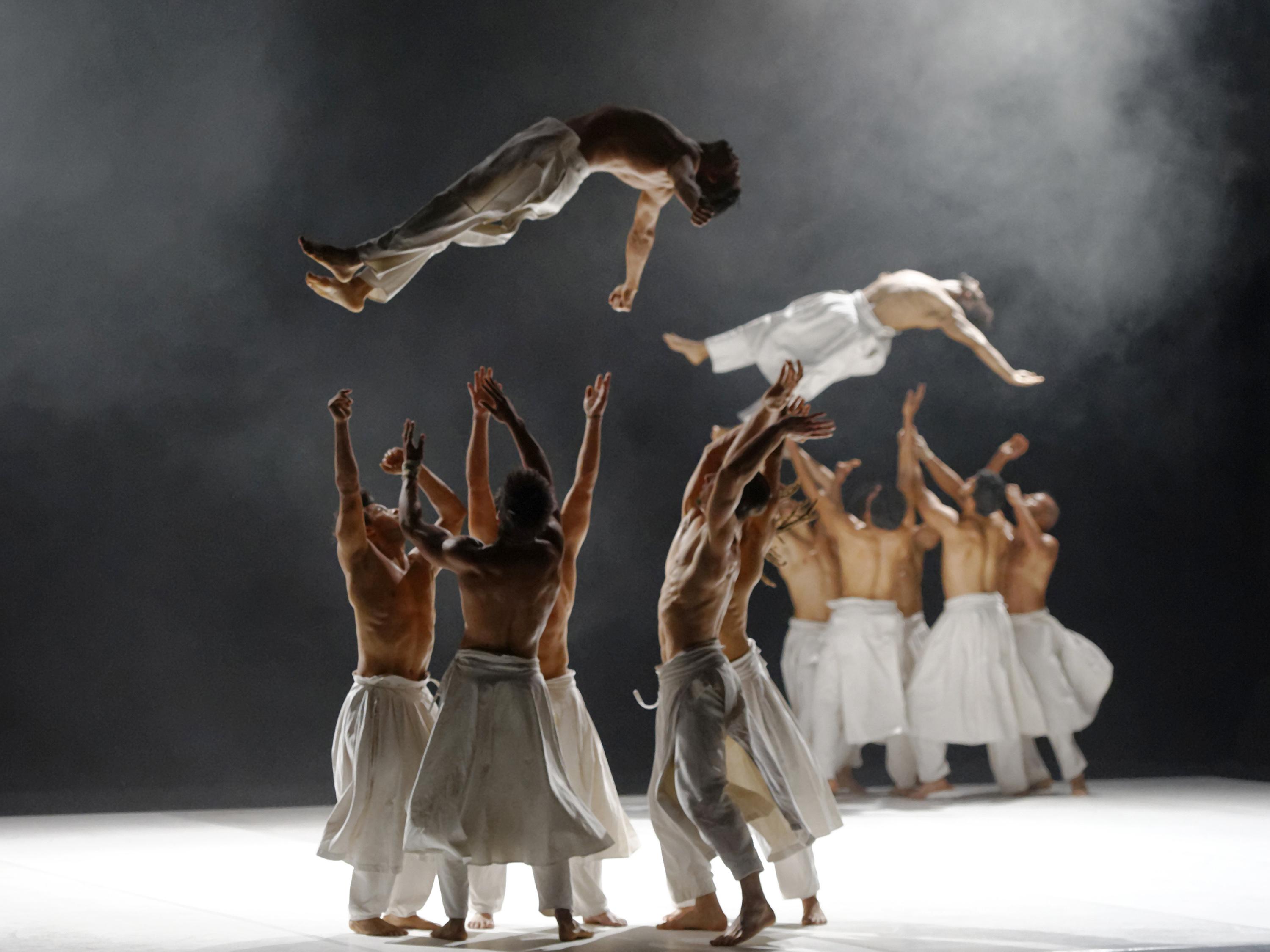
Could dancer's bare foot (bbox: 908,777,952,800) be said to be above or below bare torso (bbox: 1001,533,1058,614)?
below

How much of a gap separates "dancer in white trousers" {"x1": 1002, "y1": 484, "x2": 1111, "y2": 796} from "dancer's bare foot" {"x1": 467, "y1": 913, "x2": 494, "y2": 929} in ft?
12.8

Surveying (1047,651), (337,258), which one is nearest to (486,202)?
(337,258)

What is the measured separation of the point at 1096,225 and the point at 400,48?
15.3 ft

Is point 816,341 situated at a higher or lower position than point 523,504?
higher

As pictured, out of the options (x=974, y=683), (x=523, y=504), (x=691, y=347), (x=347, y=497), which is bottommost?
(x=974, y=683)

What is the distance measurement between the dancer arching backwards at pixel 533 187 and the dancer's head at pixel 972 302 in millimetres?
Answer: 3449

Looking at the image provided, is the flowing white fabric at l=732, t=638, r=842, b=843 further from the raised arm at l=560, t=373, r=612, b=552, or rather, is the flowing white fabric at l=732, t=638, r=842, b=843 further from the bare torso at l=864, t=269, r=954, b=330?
the bare torso at l=864, t=269, r=954, b=330

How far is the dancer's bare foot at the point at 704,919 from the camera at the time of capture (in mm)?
3527

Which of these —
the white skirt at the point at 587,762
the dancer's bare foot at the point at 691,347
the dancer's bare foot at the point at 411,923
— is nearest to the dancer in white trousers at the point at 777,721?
the white skirt at the point at 587,762

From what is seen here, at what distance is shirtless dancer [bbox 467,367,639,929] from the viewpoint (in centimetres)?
369

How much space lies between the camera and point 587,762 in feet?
12.4

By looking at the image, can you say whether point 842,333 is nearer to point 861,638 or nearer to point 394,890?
point 861,638

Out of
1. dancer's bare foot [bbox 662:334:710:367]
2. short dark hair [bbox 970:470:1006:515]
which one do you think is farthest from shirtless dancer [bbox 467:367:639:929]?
short dark hair [bbox 970:470:1006:515]

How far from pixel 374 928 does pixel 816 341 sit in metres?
3.92
